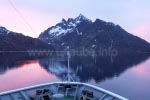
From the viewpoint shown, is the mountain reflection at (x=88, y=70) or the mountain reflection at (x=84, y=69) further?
the mountain reflection at (x=84, y=69)

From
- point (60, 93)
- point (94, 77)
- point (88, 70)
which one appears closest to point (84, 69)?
point (88, 70)

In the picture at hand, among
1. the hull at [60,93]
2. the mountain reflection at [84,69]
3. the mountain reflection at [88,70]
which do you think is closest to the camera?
the hull at [60,93]

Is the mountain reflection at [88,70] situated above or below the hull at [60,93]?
below

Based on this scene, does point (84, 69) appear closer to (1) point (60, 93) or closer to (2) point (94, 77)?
(2) point (94, 77)

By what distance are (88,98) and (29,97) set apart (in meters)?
3.54

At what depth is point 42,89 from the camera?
1513cm

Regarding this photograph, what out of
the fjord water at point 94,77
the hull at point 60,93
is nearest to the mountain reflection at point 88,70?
the fjord water at point 94,77

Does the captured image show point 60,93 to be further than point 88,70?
No

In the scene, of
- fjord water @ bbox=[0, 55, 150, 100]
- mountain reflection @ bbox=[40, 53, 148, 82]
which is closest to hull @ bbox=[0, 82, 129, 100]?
fjord water @ bbox=[0, 55, 150, 100]

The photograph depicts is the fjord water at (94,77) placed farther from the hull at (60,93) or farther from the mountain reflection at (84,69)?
the hull at (60,93)

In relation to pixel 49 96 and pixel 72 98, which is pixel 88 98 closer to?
pixel 72 98

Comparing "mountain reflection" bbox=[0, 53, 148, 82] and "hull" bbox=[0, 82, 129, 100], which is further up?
"hull" bbox=[0, 82, 129, 100]

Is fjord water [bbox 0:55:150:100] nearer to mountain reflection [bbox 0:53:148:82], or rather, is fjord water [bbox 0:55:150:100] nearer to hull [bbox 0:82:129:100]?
mountain reflection [bbox 0:53:148:82]

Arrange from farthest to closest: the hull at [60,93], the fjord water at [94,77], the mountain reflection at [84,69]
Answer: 1. the mountain reflection at [84,69]
2. the fjord water at [94,77]
3. the hull at [60,93]
